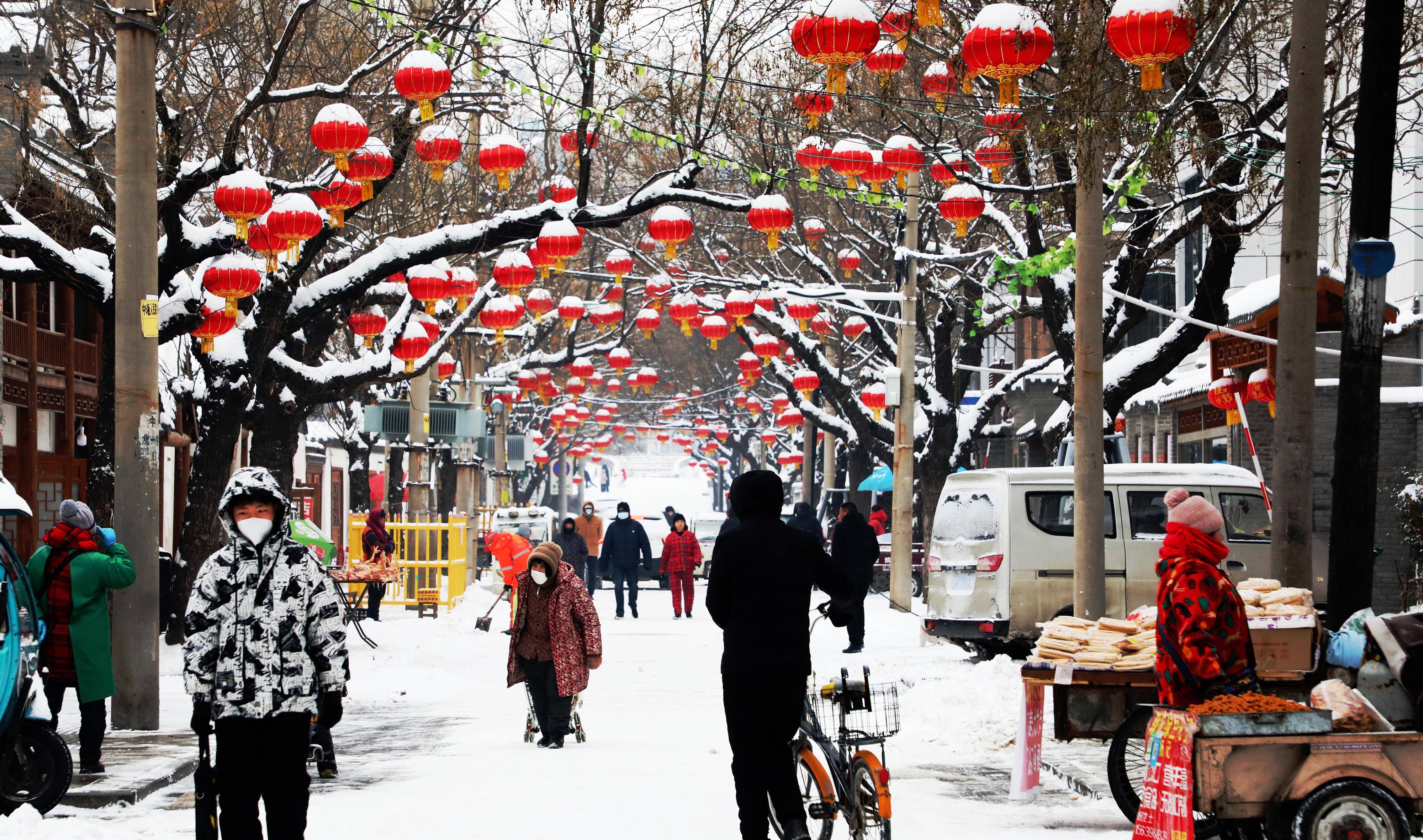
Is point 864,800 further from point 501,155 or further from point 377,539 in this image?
point 377,539

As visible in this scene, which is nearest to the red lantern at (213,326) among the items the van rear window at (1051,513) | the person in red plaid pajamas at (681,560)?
the van rear window at (1051,513)

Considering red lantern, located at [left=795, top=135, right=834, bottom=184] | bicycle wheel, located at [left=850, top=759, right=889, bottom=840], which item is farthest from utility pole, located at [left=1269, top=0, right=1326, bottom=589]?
red lantern, located at [left=795, top=135, right=834, bottom=184]

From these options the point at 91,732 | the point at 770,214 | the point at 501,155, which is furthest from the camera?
the point at 770,214

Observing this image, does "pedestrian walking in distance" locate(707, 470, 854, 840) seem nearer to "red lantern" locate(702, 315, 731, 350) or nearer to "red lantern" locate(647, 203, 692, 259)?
"red lantern" locate(647, 203, 692, 259)

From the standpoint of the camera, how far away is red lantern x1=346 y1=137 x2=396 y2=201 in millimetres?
15727

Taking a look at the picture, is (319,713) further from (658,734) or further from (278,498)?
(658,734)

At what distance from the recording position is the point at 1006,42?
1082 centimetres

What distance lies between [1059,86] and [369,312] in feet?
49.1

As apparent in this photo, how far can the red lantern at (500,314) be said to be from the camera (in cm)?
2452

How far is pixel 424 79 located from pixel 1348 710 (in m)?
10.0

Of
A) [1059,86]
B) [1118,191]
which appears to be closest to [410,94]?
[1059,86]

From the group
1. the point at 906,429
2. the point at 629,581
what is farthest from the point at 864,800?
the point at 629,581

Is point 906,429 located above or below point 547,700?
above

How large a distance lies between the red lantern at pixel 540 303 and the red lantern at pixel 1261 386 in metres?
11.9
